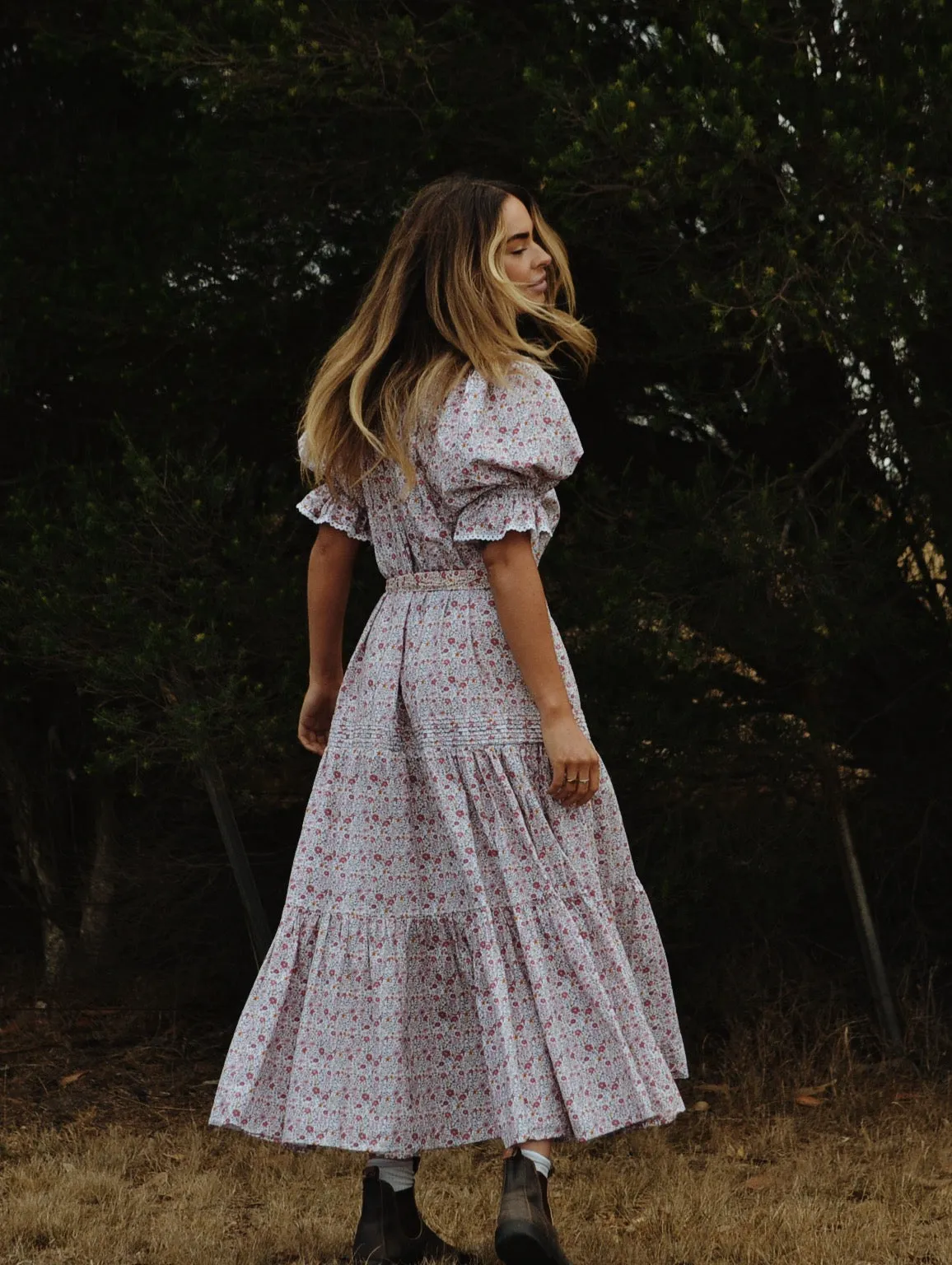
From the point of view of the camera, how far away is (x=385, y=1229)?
9.70 ft

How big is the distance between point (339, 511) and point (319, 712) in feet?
1.38

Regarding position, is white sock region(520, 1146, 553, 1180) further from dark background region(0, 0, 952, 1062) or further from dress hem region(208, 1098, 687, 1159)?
dark background region(0, 0, 952, 1062)

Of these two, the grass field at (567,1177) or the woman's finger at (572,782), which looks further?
the grass field at (567,1177)

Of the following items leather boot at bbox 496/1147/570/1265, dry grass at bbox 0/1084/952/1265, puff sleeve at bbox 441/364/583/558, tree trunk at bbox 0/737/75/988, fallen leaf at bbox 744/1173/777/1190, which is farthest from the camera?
tree trunk at bbox 0/737/75/988

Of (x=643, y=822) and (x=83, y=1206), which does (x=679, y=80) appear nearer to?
(x=643, y=822)

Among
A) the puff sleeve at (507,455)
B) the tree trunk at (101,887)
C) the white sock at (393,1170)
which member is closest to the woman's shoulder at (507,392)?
the puff sleeve at (507,455)

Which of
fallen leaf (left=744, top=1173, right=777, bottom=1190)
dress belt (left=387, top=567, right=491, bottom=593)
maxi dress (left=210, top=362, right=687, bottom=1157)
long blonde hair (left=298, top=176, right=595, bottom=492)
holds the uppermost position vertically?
long blonde hair (left=298, top=176, right=595, bottom=492)

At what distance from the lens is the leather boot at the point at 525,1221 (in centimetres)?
266

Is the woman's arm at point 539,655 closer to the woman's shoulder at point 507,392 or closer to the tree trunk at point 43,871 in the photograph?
the woman's shoulder at point 507,392

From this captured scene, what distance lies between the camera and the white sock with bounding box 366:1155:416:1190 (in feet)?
9.70

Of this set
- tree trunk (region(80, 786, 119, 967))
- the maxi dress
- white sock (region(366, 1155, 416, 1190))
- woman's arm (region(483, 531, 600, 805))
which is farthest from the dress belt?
tree trunk (region(80, 786, 119, 967))

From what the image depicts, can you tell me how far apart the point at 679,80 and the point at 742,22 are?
7.9 inches

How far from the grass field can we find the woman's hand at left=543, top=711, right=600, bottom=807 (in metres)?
1.03

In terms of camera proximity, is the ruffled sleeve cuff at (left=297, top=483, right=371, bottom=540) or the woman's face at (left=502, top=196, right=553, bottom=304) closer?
the woman's face at (left=502, top=196, right=553, bottom=304)
